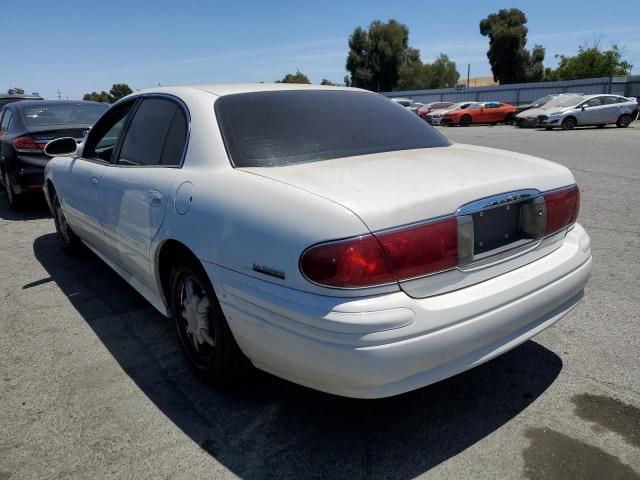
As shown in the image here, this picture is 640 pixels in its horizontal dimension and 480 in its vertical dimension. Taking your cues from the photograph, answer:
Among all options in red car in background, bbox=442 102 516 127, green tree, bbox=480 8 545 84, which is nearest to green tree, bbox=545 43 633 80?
green tree, bbox=480 8 545 84

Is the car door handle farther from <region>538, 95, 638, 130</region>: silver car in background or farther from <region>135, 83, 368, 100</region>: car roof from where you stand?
<region>538, 95, 638, 130</region>: silver car in background

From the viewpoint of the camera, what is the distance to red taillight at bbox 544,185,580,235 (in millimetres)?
2518

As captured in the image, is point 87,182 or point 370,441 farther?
point 87,182

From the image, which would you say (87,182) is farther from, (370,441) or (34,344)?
(370,441)

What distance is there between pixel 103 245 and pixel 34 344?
0.84m

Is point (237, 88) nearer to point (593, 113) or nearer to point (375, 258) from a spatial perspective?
point (375, 258)

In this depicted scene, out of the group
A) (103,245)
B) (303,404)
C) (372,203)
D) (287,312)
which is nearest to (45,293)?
(103,245)

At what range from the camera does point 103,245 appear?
390 cm

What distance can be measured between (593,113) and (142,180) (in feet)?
81.5

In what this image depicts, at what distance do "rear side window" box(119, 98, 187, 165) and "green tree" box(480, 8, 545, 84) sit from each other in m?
64.8

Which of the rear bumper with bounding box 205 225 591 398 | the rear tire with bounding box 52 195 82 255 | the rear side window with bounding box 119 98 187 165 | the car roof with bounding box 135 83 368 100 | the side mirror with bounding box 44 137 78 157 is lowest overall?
the rear tire with bounding box 52 195 82 255

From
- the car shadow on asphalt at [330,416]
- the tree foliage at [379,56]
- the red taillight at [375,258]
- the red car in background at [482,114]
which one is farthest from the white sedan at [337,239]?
the tree foliage at [379,56]

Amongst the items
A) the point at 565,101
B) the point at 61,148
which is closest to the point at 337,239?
the point at 61,148

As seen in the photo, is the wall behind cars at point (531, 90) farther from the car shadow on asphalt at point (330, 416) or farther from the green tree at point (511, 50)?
the car shadow on asphalt at point (330, 416)
